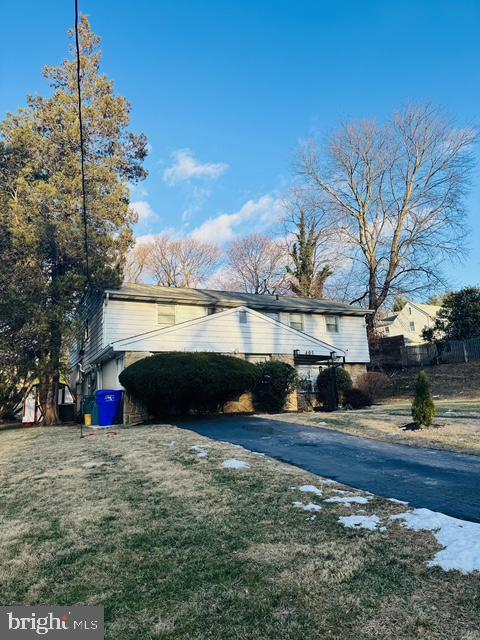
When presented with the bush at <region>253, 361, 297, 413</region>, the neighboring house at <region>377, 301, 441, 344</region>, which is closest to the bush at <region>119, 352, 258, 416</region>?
the bush at <region>253, 361, 297, 413</region>

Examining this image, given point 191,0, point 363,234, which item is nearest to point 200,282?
point 363,234

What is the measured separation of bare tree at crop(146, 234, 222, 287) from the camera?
3776 centimetres

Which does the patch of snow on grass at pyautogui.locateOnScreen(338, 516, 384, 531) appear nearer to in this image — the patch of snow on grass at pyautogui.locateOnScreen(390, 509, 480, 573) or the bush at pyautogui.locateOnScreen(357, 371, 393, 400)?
the patch of snow on grass at pyautogui.locateOnScreen(390, 509, 480, 573)

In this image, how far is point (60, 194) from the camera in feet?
59.3

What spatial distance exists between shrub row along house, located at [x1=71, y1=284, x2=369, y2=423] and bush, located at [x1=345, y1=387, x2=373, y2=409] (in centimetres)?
165

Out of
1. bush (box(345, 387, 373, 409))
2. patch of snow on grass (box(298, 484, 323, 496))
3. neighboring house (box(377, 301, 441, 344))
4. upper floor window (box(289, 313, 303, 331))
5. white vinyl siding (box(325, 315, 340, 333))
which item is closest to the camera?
patch of snow on grass (box(298, 484, 323, 496))

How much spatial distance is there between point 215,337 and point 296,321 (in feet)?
21.5

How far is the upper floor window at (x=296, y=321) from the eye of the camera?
21453 mm

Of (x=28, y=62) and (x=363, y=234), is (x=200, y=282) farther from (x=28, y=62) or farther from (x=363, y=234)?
(x=28, y=62)

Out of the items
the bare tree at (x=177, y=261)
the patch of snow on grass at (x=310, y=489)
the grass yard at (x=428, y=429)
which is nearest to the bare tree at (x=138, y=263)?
the bare tree at (x=177, y=261)

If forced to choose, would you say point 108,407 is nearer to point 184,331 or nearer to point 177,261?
point 184,331

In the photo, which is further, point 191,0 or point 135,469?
point 191,0

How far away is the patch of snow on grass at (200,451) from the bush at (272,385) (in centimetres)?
781

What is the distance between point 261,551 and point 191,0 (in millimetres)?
9835
